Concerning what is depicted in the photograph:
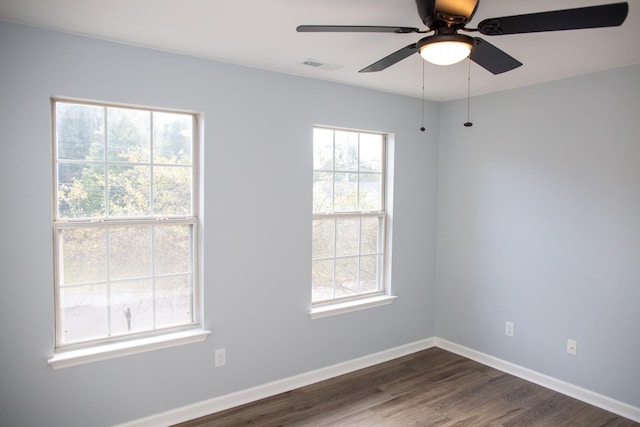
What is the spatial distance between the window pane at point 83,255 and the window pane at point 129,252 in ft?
0.17

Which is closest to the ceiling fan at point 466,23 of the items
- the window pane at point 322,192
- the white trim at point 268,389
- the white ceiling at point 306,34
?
the white ceiling at point 306,34

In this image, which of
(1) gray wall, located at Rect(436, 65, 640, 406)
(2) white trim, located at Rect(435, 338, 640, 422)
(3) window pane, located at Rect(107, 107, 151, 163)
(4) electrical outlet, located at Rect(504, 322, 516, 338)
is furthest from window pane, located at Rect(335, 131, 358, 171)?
(2) white trim, located at Rect(435, 338, 640, 422)

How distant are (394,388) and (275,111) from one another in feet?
7.72

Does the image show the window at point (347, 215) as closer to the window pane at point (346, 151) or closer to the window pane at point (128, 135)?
the window pane at point (346, 151)

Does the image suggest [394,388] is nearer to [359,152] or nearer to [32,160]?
[359,152]

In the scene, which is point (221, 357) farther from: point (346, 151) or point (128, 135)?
point (346, 151)

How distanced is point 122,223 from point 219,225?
0.61 meters

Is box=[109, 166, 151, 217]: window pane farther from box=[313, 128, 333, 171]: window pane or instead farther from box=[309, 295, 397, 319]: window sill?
box=[309, 295, 397, 319]: window sill

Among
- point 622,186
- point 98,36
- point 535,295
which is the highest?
point 98,36

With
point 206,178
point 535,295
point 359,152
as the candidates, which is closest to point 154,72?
point 206,178

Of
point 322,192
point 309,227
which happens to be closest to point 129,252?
point 309,227

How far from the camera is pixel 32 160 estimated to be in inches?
93.4

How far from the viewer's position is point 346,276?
150 inches

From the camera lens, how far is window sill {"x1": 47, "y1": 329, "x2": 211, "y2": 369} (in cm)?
248
